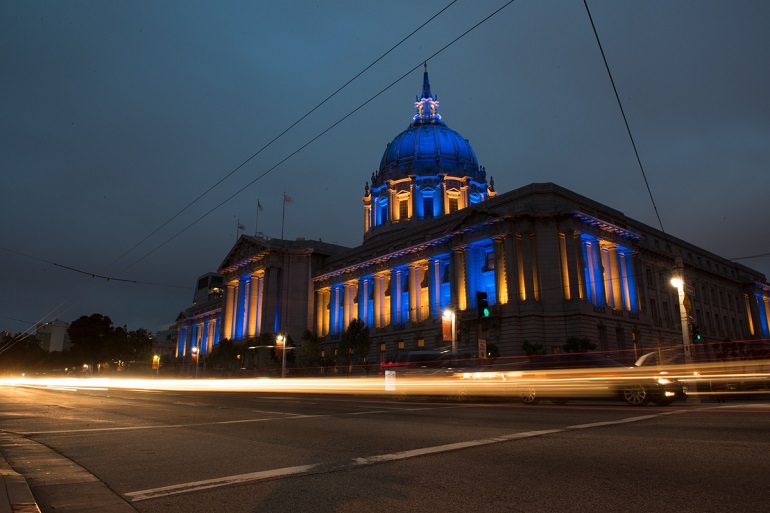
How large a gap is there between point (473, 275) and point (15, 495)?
52.2m

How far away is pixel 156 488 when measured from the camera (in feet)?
18.7

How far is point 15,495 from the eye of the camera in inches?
201

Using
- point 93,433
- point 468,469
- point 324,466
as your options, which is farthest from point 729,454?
point 93,433

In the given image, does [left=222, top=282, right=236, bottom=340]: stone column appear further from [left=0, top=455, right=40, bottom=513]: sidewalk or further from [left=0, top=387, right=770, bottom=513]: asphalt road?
[left=0, top=455, right=40, bottom=513]: sidewalk

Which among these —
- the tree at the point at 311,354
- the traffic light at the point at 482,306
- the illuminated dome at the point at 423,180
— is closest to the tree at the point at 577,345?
the traffic light at the point at 482,306

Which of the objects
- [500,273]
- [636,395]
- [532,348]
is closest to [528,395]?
[636,395]

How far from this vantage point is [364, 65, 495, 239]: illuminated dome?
8400cm

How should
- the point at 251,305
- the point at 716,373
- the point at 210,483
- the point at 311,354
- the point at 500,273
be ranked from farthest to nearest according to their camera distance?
the point at 251,305 → the point at 311,354 → the point at 500,273 → the point at 716,373 → the point at 210,483

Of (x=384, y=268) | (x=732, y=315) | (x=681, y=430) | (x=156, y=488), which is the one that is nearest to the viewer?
(x=156, y=488)

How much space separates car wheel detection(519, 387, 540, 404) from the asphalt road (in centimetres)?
664

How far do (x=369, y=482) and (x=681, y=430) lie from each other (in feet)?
20.8

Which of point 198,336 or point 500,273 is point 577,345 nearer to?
point 500,273

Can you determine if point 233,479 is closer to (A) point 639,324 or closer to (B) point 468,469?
(B) point 468,469

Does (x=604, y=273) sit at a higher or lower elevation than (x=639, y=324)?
higher
